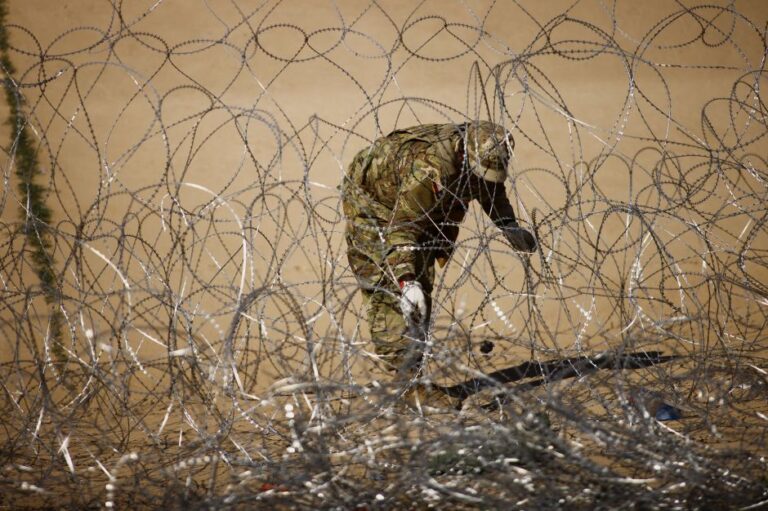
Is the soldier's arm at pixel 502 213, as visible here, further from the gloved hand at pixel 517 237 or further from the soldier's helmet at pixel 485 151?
the soldier's helmet at pixel 485 151

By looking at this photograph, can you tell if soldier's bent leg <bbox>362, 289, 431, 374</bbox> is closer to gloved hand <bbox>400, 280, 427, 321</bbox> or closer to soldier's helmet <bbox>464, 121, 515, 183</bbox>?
gloved hand <bbox>400, 280, 427, 321</bbox>

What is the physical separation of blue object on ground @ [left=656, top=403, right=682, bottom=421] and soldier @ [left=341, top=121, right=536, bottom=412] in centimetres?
106

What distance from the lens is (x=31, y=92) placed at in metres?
9.87

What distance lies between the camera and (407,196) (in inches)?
203

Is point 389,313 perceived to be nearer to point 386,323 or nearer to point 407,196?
point 386,323

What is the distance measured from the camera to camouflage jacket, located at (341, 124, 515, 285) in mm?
5121

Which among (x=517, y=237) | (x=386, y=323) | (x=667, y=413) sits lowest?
(x=667, y=413)

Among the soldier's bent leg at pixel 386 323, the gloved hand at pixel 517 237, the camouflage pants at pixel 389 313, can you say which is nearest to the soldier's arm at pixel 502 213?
the gloved hand at pixel 517 237

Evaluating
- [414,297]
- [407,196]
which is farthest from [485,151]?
[414,297]

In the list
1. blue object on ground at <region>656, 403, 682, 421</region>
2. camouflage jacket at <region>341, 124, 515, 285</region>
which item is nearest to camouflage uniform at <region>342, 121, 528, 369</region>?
camouflage jacket at <region>341, 124, 515, 285</region>

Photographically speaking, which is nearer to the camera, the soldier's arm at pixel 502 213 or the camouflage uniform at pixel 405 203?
the camouflage uniform at pixel 405 203

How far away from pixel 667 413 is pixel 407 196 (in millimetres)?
1586

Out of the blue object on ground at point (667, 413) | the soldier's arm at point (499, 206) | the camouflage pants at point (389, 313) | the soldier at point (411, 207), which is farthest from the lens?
the soldier's arm at point (499, 206)

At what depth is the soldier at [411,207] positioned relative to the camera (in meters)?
5.04
